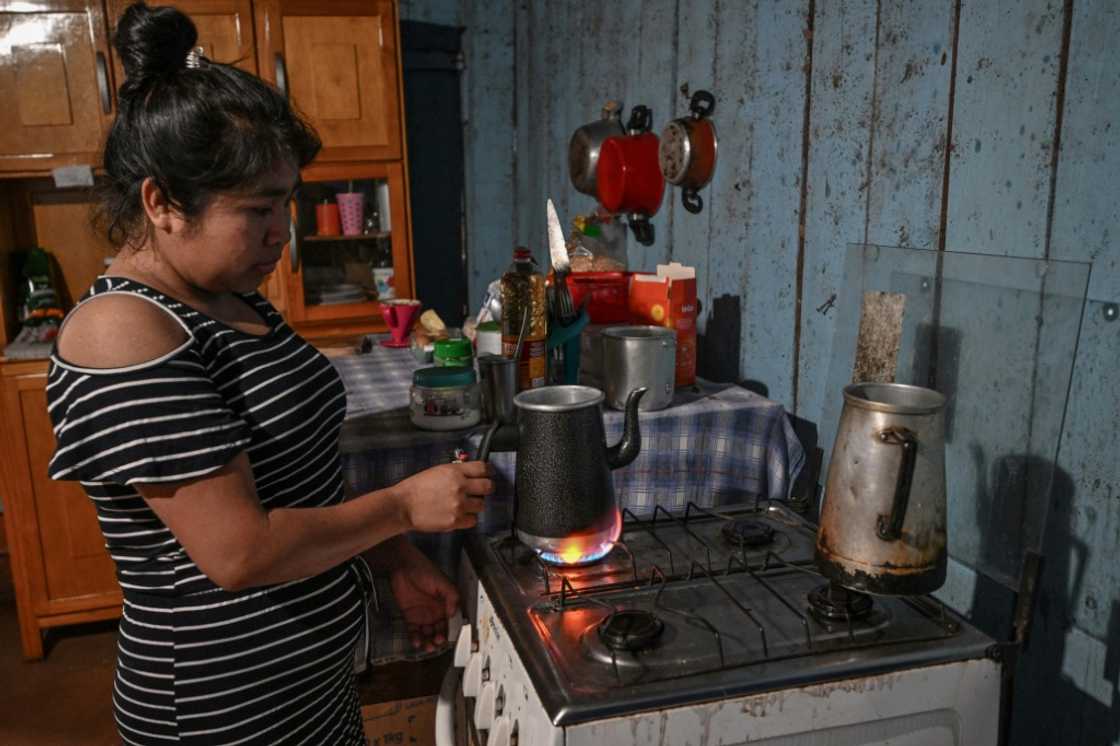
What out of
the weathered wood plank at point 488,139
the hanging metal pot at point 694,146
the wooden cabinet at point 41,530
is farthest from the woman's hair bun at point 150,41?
the weathered wood plank at point 488,139

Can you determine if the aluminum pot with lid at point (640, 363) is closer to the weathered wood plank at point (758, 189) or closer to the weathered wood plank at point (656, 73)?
the weathered wood plank at point (758, 189)

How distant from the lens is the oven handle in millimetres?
1287

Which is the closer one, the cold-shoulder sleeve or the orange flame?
the cold-shoulder sleeve

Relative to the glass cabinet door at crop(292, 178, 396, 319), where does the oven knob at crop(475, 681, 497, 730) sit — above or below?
below

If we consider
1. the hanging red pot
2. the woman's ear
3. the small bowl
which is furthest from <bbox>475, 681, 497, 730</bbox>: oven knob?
the hanging red pot

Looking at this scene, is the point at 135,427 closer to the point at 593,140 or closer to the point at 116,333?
the point at 116,333

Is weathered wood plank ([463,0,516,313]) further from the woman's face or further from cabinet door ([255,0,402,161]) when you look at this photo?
the woman's face

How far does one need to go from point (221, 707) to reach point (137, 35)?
2.54ft

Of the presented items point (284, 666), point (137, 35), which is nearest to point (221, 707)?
point (284, 666)

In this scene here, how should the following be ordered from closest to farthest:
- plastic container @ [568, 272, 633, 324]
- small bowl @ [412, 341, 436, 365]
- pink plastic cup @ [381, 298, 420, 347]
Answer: plastic container @ [568, 272, 633, 324] < small bowl @ [412, 341, 436, 365] < pink plastic cup @ [381, 298, 420, 347]

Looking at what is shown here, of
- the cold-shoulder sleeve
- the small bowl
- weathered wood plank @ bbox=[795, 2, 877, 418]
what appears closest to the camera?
the cold-shoulder sleeve

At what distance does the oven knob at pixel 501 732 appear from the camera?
1.00m

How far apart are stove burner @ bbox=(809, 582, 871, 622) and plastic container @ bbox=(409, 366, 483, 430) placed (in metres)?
0.71

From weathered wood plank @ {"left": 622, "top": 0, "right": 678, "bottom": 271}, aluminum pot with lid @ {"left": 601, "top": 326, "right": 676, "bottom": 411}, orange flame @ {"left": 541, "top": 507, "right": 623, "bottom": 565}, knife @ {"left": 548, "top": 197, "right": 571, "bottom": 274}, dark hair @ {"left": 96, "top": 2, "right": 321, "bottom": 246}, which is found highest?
weathered wood plank @ {"left": 622, "top": 0, "right": 678, "bottom": 271}
